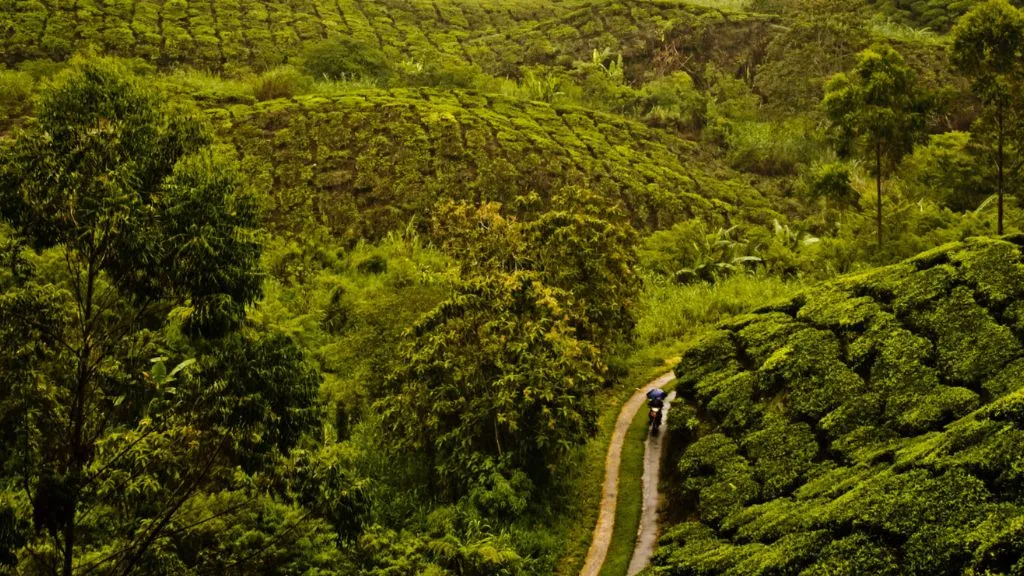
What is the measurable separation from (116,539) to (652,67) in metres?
45.2

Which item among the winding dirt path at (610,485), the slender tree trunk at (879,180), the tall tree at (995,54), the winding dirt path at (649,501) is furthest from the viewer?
the slender tree trunk at (879,180)

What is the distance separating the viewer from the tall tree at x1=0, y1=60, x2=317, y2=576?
9156 mm

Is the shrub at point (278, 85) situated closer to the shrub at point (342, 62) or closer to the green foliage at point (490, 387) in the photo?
the shrub at point (342, 62)

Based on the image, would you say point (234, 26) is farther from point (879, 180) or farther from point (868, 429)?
point (868, 429)

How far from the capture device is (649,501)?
1894 cm

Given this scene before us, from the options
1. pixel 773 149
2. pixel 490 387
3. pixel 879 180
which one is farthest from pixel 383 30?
pixel 490 387

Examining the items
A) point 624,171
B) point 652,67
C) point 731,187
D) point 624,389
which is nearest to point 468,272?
point 624,389

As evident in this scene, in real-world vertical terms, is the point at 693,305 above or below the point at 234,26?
below

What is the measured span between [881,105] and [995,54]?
3.75 metres

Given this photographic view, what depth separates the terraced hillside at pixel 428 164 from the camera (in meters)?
33.3

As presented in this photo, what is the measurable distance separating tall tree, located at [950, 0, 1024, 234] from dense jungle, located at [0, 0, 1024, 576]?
0.10 metres

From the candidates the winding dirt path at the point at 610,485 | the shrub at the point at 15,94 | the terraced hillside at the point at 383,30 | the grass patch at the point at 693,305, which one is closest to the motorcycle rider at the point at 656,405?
the winding dirt path at the point at 610,485

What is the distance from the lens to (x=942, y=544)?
10.8m

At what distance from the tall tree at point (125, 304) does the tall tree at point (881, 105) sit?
21.9m
